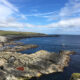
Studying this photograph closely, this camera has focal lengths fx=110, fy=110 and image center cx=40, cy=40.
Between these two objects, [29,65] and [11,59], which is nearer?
[29,65]

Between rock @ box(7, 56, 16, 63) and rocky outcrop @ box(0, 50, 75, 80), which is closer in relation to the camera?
rocky outcrop @ box(0, 50, 75, 80)

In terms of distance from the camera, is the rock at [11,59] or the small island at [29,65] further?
the rock at [11,59]

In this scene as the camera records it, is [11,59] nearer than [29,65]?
No

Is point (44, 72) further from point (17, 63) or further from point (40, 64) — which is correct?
point (17, 63)

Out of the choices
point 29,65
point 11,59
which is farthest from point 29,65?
point 11,59

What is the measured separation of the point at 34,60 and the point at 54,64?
824 cm

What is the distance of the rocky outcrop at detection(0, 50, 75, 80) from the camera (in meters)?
36.2

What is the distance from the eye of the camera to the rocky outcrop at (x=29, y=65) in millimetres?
36219

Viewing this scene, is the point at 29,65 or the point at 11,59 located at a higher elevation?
the point at 11,59

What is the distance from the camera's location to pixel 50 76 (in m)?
→ 38.2

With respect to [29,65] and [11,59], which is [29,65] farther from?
[11,59]

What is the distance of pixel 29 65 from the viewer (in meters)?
41.2

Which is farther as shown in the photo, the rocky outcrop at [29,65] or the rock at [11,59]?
the rock at [11,59]

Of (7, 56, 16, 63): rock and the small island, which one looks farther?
(7, 56, 16, 63): rock
